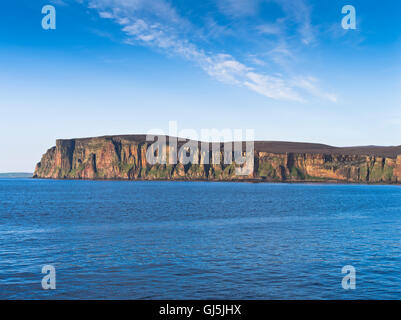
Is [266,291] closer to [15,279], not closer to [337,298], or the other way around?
[337,298]

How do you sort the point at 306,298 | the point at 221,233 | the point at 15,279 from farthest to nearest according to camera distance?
the point at 221,233, the point at 15,279, the point at 306,298

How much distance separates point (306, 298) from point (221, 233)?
26.8 metres

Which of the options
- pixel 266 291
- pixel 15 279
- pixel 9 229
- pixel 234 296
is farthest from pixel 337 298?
pixel 9 229

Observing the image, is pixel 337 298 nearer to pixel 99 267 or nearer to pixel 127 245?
pixel 99 267

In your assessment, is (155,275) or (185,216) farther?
(185,216)

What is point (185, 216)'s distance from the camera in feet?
235

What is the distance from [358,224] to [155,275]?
44920 millimetres

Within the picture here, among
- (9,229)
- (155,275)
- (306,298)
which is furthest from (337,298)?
(9,229)

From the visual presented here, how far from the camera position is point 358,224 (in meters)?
61.3

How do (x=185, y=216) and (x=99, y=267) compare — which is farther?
(x=185, y=216)
